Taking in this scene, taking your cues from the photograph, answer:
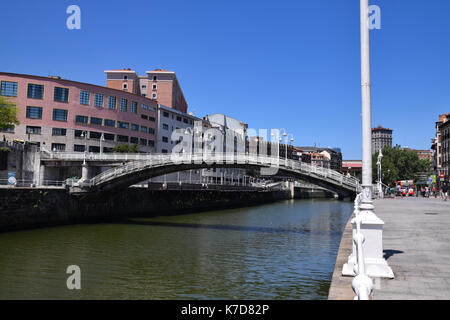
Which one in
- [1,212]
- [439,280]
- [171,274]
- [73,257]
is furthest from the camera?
[1,212]

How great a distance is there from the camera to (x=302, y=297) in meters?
11.7

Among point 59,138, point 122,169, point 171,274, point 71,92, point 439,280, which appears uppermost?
point 71,92

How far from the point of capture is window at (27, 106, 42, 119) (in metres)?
54.7

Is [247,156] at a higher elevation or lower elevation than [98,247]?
higher

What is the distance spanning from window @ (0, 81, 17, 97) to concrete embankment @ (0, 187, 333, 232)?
2430 centimetres

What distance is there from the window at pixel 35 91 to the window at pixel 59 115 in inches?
104

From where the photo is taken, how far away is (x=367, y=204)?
848cm

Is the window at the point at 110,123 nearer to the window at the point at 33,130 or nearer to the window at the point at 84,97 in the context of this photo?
the window at the point at 84,97

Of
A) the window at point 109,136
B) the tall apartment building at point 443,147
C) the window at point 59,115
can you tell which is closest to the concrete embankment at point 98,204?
the window at point 109,136

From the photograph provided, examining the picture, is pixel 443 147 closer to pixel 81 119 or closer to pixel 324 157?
pixel 81 119

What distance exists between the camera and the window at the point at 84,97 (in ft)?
189

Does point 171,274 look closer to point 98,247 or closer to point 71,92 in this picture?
point 98,247

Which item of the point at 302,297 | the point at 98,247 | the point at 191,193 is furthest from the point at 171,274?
the point at 191,193

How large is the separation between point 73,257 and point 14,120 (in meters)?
30.1
